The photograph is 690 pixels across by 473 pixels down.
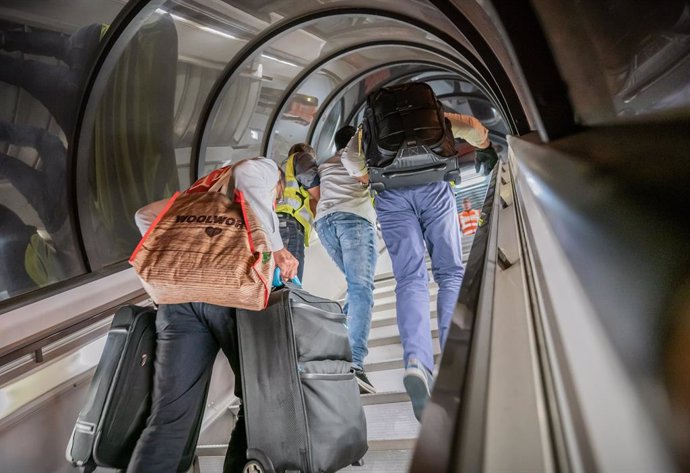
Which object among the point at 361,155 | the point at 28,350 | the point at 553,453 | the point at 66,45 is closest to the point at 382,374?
the point at 361,155

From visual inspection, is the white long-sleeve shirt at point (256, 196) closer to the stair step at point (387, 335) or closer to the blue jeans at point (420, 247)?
the blue jeans at point (420, 247)

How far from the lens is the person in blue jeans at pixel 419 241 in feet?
5.83

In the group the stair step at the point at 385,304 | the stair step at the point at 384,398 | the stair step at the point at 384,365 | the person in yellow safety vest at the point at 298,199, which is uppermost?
the person in yellow safety vest at the point at 298,199

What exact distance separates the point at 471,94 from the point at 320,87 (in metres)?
2.20

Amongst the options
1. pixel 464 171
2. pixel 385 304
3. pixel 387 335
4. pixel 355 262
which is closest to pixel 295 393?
pixel 355 262

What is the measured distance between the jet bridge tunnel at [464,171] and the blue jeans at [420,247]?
14.8 inches

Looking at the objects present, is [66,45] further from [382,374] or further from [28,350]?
[382,374]

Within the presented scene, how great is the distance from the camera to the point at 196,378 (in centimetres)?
145

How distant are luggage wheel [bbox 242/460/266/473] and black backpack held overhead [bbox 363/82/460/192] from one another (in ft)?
4.66

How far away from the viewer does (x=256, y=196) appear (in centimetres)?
147

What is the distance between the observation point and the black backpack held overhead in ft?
6.33

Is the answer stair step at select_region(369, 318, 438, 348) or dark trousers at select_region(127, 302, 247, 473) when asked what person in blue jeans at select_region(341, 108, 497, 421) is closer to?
stair step at select_region(369, 318, 438, 348)

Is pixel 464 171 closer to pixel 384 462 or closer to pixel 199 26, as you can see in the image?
pixel 199 26

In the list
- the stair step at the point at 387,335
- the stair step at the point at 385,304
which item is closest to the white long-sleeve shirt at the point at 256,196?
the stair step at the point at 387,335
